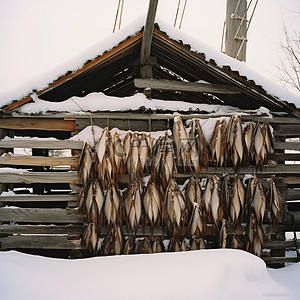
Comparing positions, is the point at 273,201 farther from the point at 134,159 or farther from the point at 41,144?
the point at 41,144

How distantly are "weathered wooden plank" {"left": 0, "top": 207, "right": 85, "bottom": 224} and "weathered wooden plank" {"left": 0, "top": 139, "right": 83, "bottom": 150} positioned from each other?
1.11 metres

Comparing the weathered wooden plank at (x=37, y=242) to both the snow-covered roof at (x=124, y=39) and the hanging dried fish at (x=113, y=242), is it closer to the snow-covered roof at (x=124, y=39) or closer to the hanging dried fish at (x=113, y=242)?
the hanging dried fish at (x=113, y=242)

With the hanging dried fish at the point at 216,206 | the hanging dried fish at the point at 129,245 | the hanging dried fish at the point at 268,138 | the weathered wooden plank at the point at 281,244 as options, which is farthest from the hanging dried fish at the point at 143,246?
the hanging dried fish at the point at 268,138

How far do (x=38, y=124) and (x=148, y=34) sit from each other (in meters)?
2.44

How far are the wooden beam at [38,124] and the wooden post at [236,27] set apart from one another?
5690 mm

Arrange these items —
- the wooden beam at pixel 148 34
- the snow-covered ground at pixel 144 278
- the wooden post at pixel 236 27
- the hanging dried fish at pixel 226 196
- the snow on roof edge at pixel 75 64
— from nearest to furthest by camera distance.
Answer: the snow-covered ground at pixel 144 278, the wooden beam at pixel 148 34, the snow on roof edge at pixel 75 64, the hanging dried fish at pixel 226 196, the wooden post at pixel 236 27

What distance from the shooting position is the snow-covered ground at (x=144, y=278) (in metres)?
2.73

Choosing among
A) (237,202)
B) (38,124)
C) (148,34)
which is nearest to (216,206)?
(237,202)

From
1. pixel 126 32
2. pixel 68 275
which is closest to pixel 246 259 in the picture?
pixel 68 275

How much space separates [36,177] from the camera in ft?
15.5

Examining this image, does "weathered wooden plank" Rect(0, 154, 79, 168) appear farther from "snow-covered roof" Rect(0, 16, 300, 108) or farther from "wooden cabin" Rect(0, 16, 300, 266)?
"snow-covered roof" Rect(0, 16, 300, 108)

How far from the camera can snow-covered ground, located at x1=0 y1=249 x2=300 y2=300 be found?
8.95 ft

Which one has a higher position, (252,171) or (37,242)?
(252,171)

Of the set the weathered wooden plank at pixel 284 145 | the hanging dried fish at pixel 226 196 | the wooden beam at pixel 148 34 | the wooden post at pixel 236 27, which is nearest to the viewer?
the wooden beam at pixel 148 34
